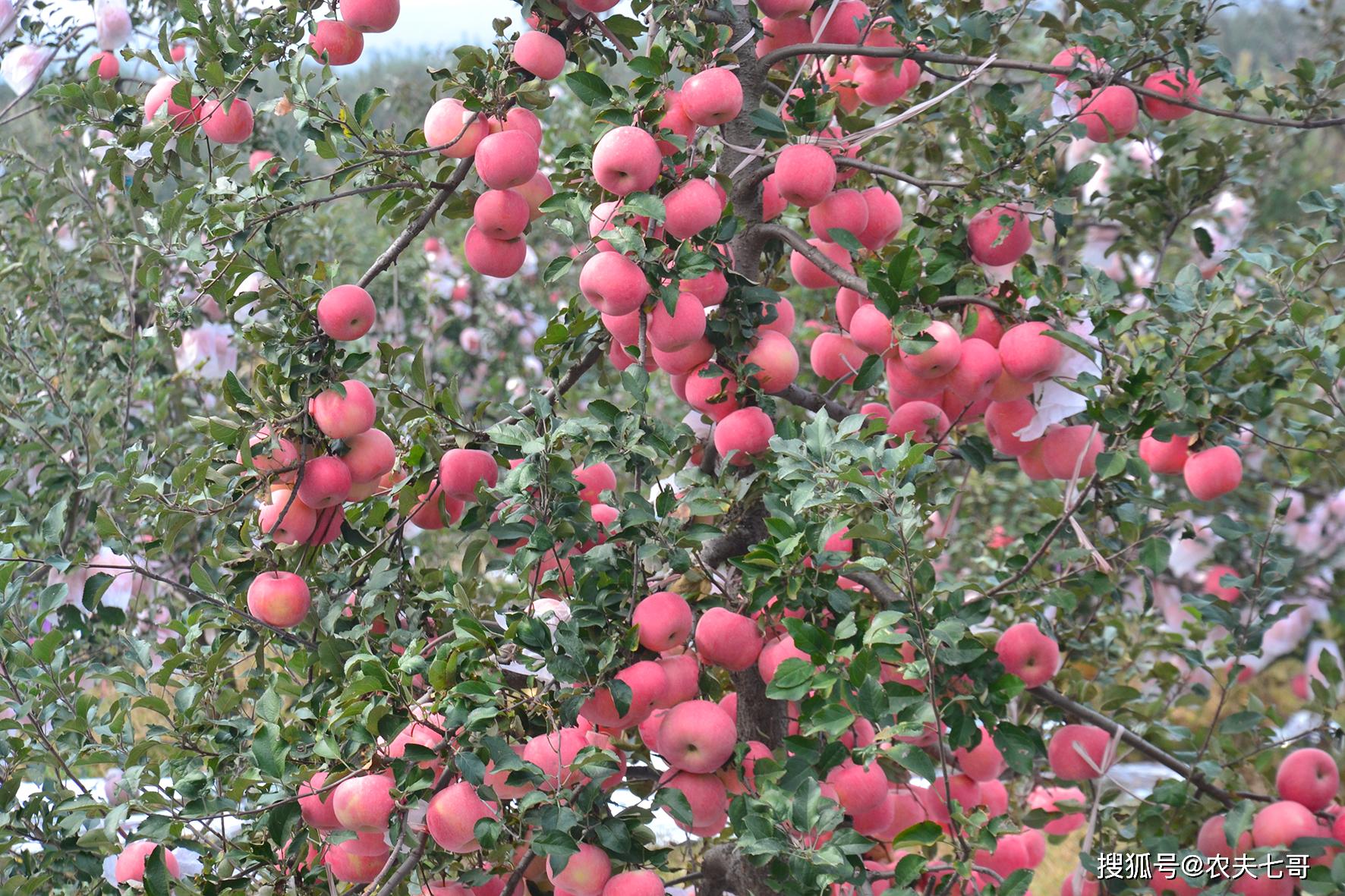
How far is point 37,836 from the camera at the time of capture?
1.20 m

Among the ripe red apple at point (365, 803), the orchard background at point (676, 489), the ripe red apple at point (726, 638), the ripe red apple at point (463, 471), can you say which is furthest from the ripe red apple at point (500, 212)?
the ripe red apple at point (365, 803)

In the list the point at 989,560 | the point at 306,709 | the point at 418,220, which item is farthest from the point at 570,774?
the point at 989,560

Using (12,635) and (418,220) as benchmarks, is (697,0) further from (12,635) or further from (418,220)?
(12,635)

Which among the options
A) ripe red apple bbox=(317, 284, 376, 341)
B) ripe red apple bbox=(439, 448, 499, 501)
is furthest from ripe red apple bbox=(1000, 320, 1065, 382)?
ripe red apple bbox=(317, 284, 376, 341)

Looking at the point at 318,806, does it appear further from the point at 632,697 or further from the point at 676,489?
the point at 676,489

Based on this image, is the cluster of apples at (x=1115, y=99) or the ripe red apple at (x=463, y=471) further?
the cluster of apples at (x=1115, y=99)

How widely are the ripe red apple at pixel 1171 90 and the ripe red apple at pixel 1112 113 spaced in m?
0.03

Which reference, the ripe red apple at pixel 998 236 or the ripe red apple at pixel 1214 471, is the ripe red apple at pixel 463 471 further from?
the ripe red apple at pixel 1214 471

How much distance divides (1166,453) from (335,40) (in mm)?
1068

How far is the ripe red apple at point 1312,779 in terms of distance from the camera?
4.09 ft

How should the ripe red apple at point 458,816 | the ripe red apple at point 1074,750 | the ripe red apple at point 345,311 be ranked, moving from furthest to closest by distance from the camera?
the ripe red apple at point 1074,750, the ripe red apple at point 345,311, the ripe red apple at point 458,816

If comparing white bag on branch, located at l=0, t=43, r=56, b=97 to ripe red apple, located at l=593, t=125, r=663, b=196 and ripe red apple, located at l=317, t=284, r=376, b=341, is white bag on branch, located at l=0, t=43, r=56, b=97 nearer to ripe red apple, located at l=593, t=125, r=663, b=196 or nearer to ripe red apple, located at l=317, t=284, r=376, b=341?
ripe red apple, located at l=317, t=284, r=376, b=341

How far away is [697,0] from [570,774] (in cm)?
74

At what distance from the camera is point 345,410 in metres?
1.03
